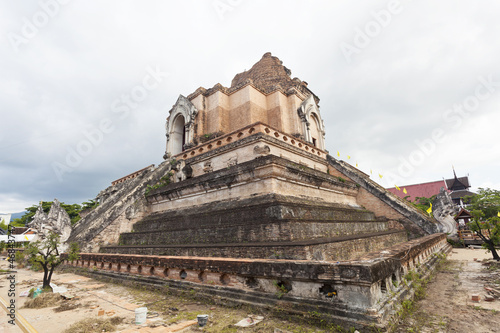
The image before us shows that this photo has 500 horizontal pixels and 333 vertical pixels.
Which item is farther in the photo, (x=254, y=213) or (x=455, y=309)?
(x=254, y=213)

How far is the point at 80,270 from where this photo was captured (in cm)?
791

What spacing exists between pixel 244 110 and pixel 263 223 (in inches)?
344

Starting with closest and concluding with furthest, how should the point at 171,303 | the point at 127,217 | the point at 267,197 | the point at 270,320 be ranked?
the point at 270,320 → the point at 171,303 → the point at 267,197 → the point at 127,217

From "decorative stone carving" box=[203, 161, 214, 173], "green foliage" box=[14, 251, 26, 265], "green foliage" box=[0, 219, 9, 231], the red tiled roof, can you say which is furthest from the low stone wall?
"green foliage" box=[0, 219, 9, 231]

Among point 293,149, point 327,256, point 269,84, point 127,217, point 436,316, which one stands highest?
point 269,84

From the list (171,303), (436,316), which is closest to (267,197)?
(171,303)

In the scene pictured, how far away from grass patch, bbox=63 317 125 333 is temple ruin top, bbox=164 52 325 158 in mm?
10222

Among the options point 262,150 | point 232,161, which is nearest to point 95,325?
point 262,150

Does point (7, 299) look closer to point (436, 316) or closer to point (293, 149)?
point (436, 316)

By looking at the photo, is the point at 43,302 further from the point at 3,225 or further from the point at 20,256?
the point at 3,225

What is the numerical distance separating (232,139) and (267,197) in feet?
12.9

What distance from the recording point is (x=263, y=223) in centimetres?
555

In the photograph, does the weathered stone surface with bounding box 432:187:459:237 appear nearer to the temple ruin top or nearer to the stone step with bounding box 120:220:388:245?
the stone step with bounding box 120:220:388:245

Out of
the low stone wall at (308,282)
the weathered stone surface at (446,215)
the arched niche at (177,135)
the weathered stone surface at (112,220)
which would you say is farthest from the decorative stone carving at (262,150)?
the arched niche at (177,135)
